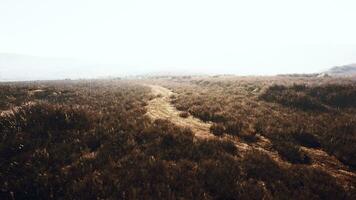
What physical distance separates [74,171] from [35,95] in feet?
52.8

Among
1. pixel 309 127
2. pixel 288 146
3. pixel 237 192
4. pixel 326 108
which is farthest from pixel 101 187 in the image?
pixel 326 108

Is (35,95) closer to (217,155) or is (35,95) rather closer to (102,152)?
(102,152)

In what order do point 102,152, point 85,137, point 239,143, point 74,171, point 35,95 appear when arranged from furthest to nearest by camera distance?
point 35,95 → point 239,143 → point 85,137 → point 102,152 → point 74,171

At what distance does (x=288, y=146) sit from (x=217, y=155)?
108 inches

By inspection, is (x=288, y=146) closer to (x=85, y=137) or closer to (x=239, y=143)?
(x=239, y=143)

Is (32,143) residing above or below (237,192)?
above

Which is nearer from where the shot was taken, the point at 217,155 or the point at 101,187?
the point at 101,187

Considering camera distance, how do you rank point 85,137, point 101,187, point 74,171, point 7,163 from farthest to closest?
point 85,137
point 7,163
point 74,171
point 101,187

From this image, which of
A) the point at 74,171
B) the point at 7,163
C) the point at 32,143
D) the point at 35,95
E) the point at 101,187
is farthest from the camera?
the point at 35,95

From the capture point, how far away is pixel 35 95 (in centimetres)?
1892

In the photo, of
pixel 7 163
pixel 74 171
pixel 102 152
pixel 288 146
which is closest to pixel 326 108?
pixel 288 146

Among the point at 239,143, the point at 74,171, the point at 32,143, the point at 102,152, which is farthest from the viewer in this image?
the point at 239,143

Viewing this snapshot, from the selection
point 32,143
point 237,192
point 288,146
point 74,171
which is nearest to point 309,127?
point 288,146

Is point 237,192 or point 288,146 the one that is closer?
point 237,192
